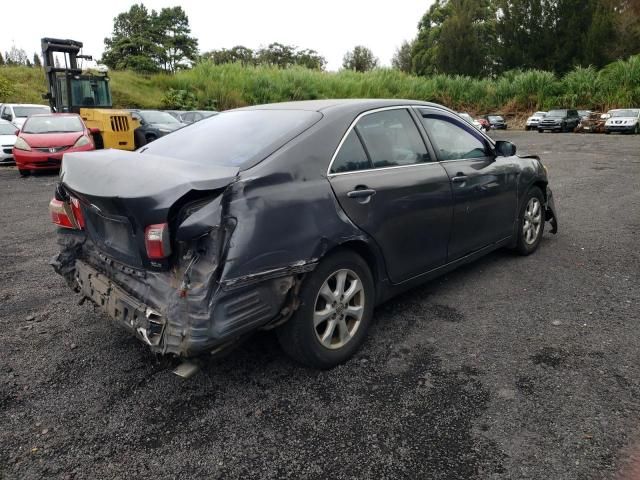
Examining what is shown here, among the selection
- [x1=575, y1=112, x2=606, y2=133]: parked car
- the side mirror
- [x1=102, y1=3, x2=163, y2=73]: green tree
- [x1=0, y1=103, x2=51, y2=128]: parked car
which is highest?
[x1=102, y1=3, x2=163, y2=73]: green tree

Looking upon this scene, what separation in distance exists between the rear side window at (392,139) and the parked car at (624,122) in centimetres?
2763

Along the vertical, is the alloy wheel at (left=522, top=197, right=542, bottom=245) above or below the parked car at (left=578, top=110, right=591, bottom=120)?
below

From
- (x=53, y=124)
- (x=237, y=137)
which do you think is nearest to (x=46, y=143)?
(x=53, y=124)

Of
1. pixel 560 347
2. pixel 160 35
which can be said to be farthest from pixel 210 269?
pixel 160 35

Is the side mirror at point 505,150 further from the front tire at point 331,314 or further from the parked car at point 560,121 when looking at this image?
the parked car at point 560,121

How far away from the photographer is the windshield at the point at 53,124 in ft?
39.0

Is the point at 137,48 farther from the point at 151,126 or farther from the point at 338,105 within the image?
the point at 338,105

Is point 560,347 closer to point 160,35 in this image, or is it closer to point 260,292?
point 260,292

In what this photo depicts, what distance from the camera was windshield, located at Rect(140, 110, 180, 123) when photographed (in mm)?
16247

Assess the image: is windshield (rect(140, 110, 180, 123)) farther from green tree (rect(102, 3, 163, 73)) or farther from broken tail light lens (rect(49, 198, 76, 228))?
green tree (rect(102, 3, 163, 73))

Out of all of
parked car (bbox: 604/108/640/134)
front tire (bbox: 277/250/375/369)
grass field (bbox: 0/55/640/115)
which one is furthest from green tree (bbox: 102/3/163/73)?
front tire (bbox: 277/250/375/369)

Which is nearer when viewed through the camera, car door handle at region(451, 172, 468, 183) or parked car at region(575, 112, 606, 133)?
car door handle at region(451, 172, 468, 183)

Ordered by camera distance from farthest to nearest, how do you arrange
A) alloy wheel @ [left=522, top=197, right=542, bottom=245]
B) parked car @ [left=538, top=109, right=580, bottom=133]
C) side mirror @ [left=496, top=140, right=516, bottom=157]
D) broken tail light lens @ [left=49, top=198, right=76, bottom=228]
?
1. parked car @ [left=538, top=109, right=580, bottom=133]
2. alloy wheel @ [left=522, top=197, right=542, bottom=245]
3. side mirror @ [left=496, top=140, right=516, bottom=157]
4. broken tail light lens @ [left=49, top=198, right=76, bottom=228]

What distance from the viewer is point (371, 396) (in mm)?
2637
